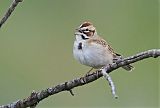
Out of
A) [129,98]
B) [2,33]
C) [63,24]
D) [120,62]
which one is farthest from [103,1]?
[120,62]

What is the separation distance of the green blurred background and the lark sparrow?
211cm

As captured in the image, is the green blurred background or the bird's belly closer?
the bird's belly

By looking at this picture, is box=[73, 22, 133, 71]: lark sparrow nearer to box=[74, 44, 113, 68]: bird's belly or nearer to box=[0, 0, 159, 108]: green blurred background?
box=[74, 44, 113, 68]: bird's belly

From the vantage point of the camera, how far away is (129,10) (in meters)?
11.9

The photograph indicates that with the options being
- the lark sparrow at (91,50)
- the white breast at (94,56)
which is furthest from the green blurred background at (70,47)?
the white breast at (94,56)

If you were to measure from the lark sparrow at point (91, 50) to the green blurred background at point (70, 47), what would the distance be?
211cm

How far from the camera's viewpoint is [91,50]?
6117 millimetres

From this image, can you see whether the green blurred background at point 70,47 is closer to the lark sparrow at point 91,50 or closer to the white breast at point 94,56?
the lark sparrow at point 91,50

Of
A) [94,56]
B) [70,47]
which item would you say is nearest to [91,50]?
[94,56]

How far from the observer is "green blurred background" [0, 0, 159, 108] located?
8.79 m

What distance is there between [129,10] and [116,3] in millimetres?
243

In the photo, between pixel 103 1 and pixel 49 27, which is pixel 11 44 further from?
pixel 103 1

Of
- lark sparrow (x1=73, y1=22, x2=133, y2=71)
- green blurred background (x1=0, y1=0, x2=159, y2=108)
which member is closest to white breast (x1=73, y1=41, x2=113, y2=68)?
lark sparrow (x1=73, y1=22, x2=133, y2=71)

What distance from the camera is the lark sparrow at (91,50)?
19.8 feet
